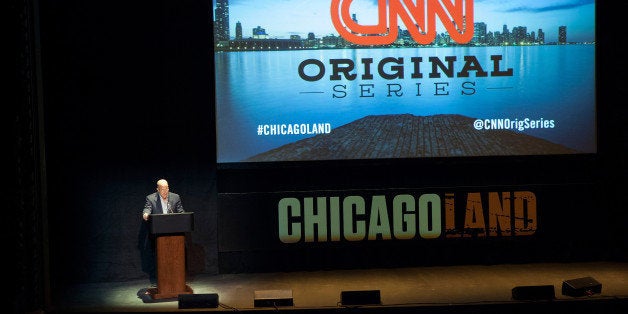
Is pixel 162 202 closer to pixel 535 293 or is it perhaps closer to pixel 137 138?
pixel 137 138

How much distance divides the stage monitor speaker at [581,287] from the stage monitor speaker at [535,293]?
0.20 metres

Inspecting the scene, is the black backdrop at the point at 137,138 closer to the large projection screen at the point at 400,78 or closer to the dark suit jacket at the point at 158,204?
the large projection screen at the point at 400,78

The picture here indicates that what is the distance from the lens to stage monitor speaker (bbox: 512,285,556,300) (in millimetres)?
7027

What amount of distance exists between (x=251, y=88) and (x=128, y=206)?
6.00 feet

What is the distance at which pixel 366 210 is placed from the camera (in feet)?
27.9

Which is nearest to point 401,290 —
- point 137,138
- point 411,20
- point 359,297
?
point 359,297

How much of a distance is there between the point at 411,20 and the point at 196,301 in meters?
3.72

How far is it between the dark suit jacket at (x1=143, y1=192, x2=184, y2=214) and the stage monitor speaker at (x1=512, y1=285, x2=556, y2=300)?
3.39 meters

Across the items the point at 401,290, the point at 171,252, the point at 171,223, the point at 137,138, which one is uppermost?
the point at 137,138

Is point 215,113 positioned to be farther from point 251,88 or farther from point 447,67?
point 447,67

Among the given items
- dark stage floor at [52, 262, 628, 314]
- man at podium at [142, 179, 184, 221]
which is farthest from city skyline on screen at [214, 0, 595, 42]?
dark stage floor at [52, 262, 628, 314]

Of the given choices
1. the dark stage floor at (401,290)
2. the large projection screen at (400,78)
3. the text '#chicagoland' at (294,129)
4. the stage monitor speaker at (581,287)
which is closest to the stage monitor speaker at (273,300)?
the dark stage floor at (401,290)

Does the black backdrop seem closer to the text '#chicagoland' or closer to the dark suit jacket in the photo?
the text '#chicagoland'

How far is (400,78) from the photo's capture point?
27.5ft
